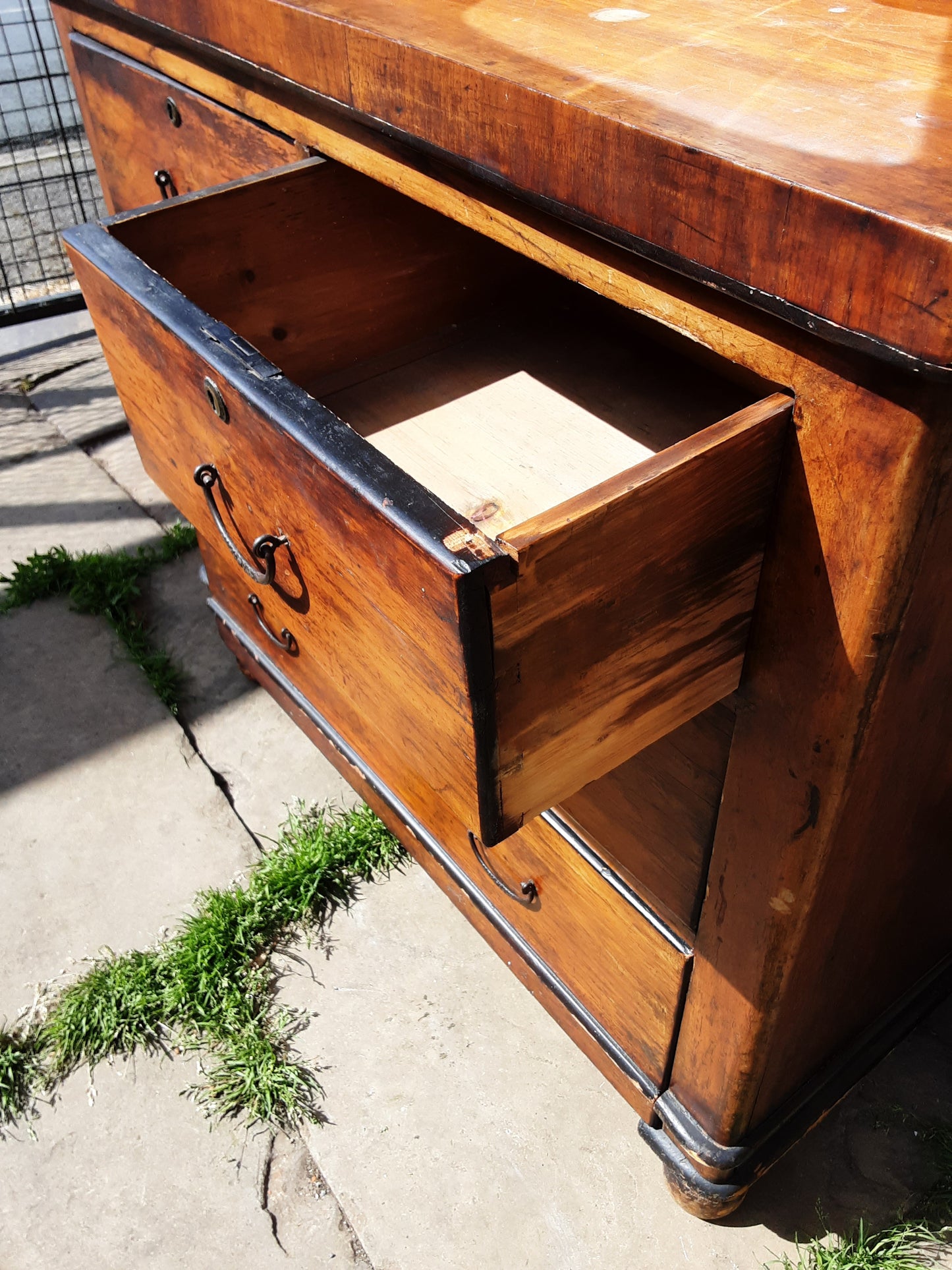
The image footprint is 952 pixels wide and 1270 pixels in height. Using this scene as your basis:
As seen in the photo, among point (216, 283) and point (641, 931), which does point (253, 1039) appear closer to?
point (641, 931)

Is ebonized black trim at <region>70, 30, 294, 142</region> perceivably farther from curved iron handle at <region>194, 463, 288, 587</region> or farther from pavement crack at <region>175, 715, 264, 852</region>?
pavement crack at <region>175, 715, 264, 852</region>

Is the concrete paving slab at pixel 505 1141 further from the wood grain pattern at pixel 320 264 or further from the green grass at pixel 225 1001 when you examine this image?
the wood grain pattern at pixel 320 264

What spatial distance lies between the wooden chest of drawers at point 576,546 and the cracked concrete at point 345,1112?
14cm

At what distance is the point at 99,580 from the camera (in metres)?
2.17

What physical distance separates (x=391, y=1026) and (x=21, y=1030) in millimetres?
522

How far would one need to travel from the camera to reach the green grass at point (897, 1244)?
3.78 ft

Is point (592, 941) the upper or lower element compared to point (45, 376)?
upper

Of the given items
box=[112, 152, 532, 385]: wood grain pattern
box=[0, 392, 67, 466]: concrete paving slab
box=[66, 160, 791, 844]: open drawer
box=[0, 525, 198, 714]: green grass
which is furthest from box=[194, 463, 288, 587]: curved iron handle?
box=[0, 392, 67, 466]: concrete paving slab

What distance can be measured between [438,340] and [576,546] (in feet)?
2.03

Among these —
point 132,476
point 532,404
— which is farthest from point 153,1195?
point 132,476

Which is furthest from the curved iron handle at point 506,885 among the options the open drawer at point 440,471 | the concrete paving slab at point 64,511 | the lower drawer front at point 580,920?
the concrete paving slab at point 64,511

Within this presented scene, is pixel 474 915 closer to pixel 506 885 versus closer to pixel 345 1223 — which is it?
pixel 506 885

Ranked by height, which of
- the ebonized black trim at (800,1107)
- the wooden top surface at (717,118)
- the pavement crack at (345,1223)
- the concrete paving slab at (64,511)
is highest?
the wooden top surface at (717,118)

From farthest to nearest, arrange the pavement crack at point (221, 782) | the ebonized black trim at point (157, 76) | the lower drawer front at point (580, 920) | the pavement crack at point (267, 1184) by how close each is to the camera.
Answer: the pavement crack at point (221, 782), the pavement crack at point (267, 1184), the ebonized black trim at point (157, 76), the lower drawer front at point (580, 920)
